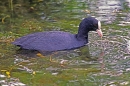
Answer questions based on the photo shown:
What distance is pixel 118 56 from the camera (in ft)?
30.8

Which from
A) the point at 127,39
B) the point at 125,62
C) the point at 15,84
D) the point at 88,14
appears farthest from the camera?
the point at 88,14

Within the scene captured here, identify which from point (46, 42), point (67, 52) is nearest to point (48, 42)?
point (46, 42)

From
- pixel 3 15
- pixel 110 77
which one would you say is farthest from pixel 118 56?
pixel 3 15

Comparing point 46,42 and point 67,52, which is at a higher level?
point 46,42

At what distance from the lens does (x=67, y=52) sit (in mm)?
10062

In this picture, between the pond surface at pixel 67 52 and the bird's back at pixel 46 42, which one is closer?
the pond surface at pixel 67 52

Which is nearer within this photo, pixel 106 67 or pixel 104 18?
pixel 106 67

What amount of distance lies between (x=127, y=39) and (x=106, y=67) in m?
2.15

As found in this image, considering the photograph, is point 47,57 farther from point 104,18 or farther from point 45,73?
point 104,18

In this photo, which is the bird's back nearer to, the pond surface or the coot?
the coot

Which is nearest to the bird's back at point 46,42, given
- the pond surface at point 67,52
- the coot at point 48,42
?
the coot at point 48,42

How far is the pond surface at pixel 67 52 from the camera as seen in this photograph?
321 inches

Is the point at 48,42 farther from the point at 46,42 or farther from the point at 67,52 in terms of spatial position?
the point at 67,52

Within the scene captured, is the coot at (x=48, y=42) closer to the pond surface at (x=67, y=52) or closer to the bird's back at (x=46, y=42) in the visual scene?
the bird's back at (x=46, y=42)
